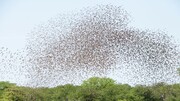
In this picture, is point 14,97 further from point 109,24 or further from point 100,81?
point 109,24

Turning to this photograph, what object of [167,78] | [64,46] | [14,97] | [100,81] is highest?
[64,46]

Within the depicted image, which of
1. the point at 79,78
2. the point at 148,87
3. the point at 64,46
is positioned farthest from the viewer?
the point at 64,46

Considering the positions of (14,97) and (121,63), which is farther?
(121,63)

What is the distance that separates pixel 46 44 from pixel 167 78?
10.9 metres

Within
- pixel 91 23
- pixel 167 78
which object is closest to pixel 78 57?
pixel 91 23

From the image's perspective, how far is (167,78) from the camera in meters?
32.8

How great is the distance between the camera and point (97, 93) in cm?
2255

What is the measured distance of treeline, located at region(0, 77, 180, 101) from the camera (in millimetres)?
22250

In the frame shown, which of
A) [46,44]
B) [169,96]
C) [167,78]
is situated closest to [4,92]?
[169,96]

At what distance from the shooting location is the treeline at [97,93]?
22250 mm

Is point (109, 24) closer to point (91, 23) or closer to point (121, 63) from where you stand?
point (91, 23)

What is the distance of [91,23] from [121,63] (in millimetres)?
4362

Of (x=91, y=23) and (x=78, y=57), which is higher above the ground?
(x=91, y=23)

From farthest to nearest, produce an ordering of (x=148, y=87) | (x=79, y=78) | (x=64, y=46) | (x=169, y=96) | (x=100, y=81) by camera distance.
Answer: (x=64, y=46) → (x=79, y=78) → (x=100, y=81) → (x=148, y=87) → (x=169, y=96)
